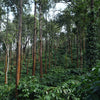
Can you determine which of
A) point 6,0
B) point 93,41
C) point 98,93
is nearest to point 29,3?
point 6,0

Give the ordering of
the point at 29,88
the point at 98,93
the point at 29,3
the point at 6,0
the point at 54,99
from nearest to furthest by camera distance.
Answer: the point at 98,93, the point at 54,99, the point at 29,88, the point at 29,3, the point at 6,0

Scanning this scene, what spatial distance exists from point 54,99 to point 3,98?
4.17m

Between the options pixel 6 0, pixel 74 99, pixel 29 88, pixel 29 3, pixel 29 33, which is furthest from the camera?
pixel 29 33

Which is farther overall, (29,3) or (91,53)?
(29,3)

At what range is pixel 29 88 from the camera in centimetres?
528

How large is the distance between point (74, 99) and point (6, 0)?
1356cm

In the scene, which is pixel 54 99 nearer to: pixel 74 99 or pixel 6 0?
pixel 74 99

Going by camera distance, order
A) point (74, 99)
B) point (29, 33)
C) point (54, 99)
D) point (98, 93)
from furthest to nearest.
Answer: point (29, 33)
point (54, 99)
point (74, 99)
point (98, 93)

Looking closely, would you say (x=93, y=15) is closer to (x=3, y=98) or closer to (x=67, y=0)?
(x=67, y=0)

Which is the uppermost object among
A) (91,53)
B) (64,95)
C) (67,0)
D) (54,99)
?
(67,0)

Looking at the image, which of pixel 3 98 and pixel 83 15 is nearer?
pixel 83 15

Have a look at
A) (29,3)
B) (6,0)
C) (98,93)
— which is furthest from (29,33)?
(98,93)

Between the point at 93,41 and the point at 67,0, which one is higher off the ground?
the point at 67,0

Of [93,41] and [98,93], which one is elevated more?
[93,41]
